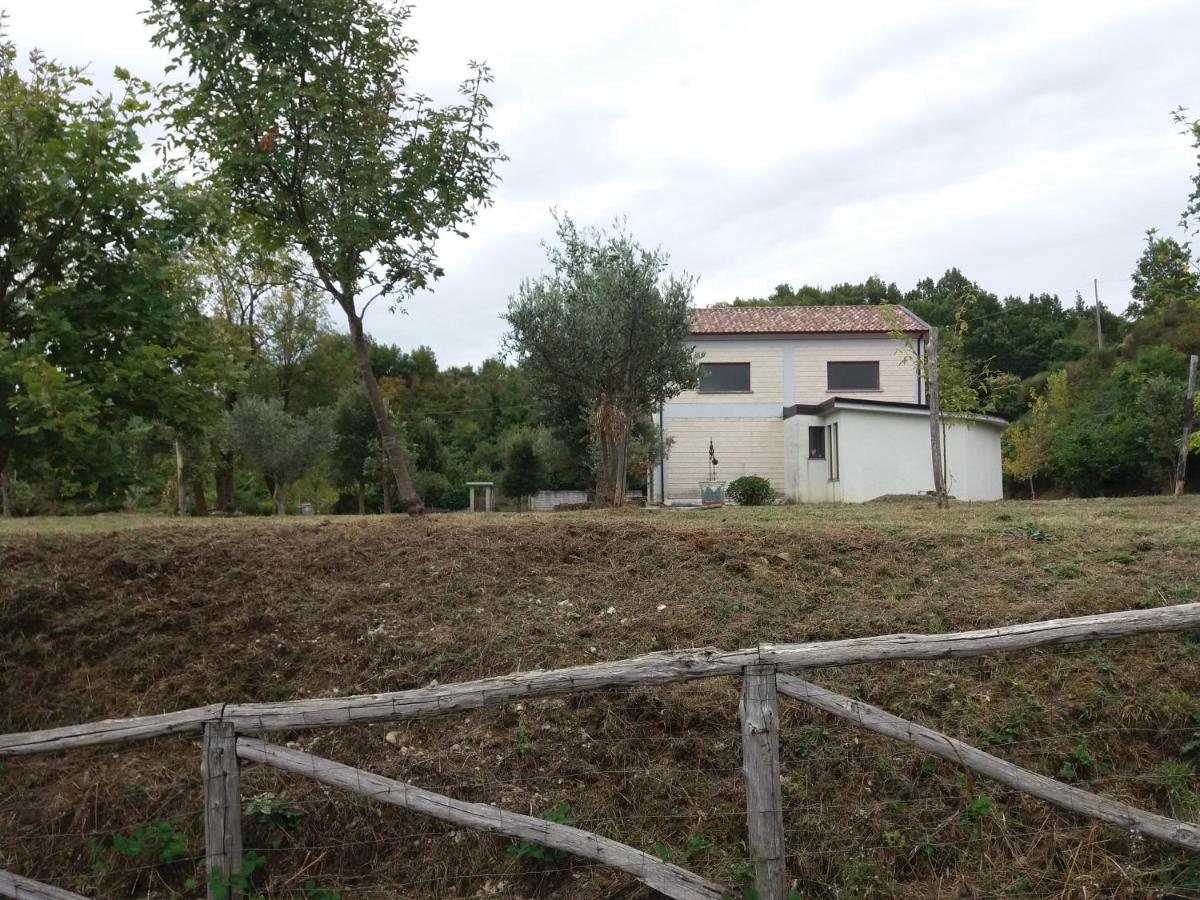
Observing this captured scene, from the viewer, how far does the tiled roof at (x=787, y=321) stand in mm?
30938

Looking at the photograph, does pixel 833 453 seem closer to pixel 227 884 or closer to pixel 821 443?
pixel 821 443

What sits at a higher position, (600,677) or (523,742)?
(600,677)

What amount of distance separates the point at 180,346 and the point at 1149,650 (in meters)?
6.52

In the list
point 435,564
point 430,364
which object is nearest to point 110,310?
point 435,564

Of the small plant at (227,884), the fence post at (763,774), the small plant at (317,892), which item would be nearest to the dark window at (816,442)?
the small plant at (317,892)

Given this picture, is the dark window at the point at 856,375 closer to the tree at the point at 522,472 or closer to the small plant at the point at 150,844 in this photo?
the tree at the point at 522,472

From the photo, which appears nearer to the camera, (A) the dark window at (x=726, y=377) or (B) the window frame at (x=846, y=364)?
(A) the dark window at (x=726, y=377)

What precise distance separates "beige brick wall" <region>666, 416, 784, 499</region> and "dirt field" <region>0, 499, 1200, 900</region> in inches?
869

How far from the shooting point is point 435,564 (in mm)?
7609

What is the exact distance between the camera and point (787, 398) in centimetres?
3086

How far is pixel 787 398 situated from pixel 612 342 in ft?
44.9

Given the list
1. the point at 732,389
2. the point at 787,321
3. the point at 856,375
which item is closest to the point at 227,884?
the point at 732,389

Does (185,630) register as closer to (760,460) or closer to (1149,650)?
(1149,650)

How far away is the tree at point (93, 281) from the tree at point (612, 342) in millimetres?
12468
